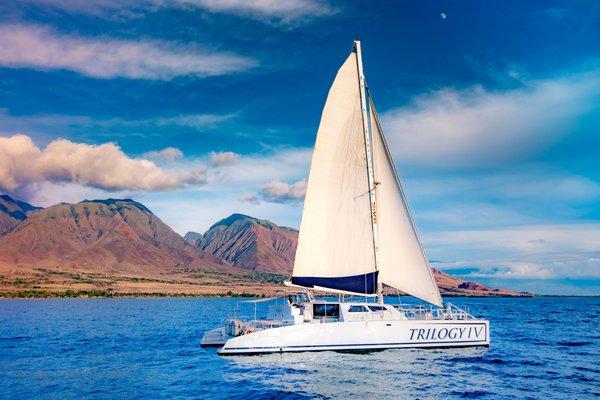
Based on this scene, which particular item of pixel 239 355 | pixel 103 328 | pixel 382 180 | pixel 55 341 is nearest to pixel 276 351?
pixel 239 355

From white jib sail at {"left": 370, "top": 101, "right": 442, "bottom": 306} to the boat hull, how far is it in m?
3.56

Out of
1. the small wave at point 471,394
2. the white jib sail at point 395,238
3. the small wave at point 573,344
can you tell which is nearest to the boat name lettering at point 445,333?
the white jib sail at point 395,238

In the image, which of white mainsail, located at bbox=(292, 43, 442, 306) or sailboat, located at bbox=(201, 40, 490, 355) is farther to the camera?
white mainsail, located at bbox=(292, 43, 442, 306)

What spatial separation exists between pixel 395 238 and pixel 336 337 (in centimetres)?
934

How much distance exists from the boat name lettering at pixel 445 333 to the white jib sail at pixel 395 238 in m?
2.31

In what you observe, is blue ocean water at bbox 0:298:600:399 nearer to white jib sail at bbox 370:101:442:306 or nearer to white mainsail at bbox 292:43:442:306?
white jib sail at bbox 370:101:442:306

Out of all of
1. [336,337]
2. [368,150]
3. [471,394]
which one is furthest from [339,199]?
[471,394]

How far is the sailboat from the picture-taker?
38000mm

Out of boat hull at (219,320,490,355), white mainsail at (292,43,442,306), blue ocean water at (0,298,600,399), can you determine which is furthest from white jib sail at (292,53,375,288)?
blue ocean water at (0,298,600,399)

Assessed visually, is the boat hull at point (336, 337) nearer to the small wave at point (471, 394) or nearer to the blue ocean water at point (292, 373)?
the blue ocean water at point (292, 373)

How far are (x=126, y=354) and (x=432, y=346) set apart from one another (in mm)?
23978

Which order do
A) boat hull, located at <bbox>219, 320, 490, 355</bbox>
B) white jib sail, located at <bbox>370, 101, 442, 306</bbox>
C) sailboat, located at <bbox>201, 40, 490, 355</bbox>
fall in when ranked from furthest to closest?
1. white jib sail, located at <bbox>370, 101, 442, 306</bbox>
2. sailboat, located at <bbox>201, 40, 490, 355</bbox>
3. boat hull, located at <bbox>219, 320, 490, 355</bbox>

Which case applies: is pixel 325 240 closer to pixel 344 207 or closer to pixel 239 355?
pixel 344 207

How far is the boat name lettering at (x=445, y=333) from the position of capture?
36062mm
